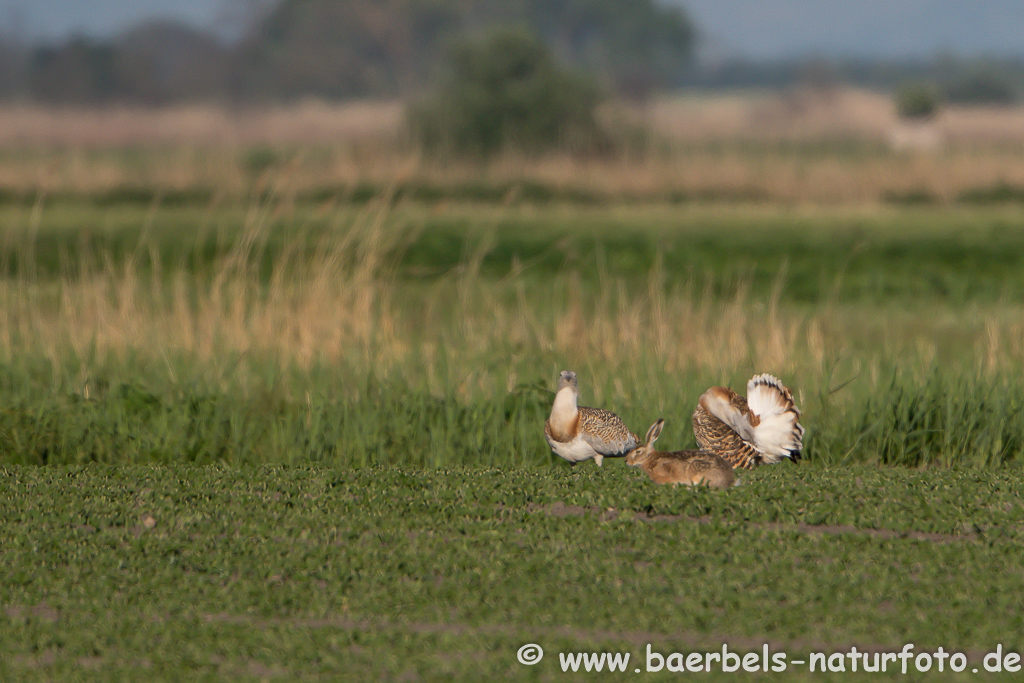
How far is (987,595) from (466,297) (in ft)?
19.7

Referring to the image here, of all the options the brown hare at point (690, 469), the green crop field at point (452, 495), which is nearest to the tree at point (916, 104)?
the green crop field at point (452, 495)

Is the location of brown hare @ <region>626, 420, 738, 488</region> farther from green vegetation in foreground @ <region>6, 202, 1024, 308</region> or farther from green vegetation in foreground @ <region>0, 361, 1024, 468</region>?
green vegetation in foreground @ <region>6, 202, 1024, 308</region>

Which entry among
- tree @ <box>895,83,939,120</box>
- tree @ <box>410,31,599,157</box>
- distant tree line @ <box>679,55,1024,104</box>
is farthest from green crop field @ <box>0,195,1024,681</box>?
distant tree line @ <box>679,55,1024,104</box>

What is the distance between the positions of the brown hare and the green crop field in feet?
0.38

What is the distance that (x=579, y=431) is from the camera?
22.0 feet

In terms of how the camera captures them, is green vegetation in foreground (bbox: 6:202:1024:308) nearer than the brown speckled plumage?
No

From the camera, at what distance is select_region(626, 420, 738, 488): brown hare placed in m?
6.35

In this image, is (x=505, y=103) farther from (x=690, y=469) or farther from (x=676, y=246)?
(x=690, y=469)

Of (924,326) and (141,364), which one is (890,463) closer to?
(141,364)

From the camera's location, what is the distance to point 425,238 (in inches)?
740

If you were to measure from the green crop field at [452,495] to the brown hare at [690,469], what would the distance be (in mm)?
115

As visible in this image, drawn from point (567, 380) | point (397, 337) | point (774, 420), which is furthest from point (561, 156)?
point (567, 380)

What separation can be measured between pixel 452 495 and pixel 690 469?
1.11m

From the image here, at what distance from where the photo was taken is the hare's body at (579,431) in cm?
668
